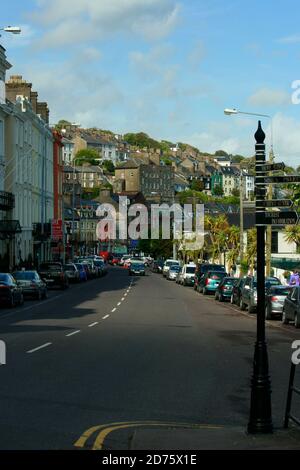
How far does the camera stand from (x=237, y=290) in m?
42.7

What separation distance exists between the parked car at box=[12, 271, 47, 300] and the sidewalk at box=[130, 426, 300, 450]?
33783mm

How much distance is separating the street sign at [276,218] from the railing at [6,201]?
174 ft

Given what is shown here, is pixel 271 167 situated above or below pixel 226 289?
above

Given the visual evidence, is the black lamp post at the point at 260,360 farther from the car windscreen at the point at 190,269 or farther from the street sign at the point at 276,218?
the car windscreen at the point at 190,269

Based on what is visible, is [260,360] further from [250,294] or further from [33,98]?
[33,98]

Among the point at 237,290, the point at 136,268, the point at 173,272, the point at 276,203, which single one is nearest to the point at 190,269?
the point at 173,272

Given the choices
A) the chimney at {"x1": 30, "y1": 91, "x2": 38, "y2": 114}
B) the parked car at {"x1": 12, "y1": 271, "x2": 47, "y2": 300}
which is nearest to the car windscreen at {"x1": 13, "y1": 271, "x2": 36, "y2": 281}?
the parked car at {"x1": 12, "y1": 271, "x2": 47, "y2": 300}

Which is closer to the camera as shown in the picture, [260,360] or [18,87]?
[260,360]

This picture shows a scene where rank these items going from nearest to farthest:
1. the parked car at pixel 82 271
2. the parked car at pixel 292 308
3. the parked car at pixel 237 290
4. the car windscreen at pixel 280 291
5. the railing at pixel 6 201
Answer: the parked car at pixel 292 308
the car windscreen at pixel 280 291
the parked car at pixel 237 290
the railing at pixel 6 201
the parked car at pixel 82 271

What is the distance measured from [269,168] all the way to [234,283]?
35.0m

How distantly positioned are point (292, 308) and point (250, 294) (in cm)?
812

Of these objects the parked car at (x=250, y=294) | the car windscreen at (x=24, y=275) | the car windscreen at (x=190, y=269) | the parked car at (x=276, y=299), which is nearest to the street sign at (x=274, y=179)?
the parked car at (x=276, y=299)

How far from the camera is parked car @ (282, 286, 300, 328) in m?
28.7

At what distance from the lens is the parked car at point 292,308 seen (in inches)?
1129
